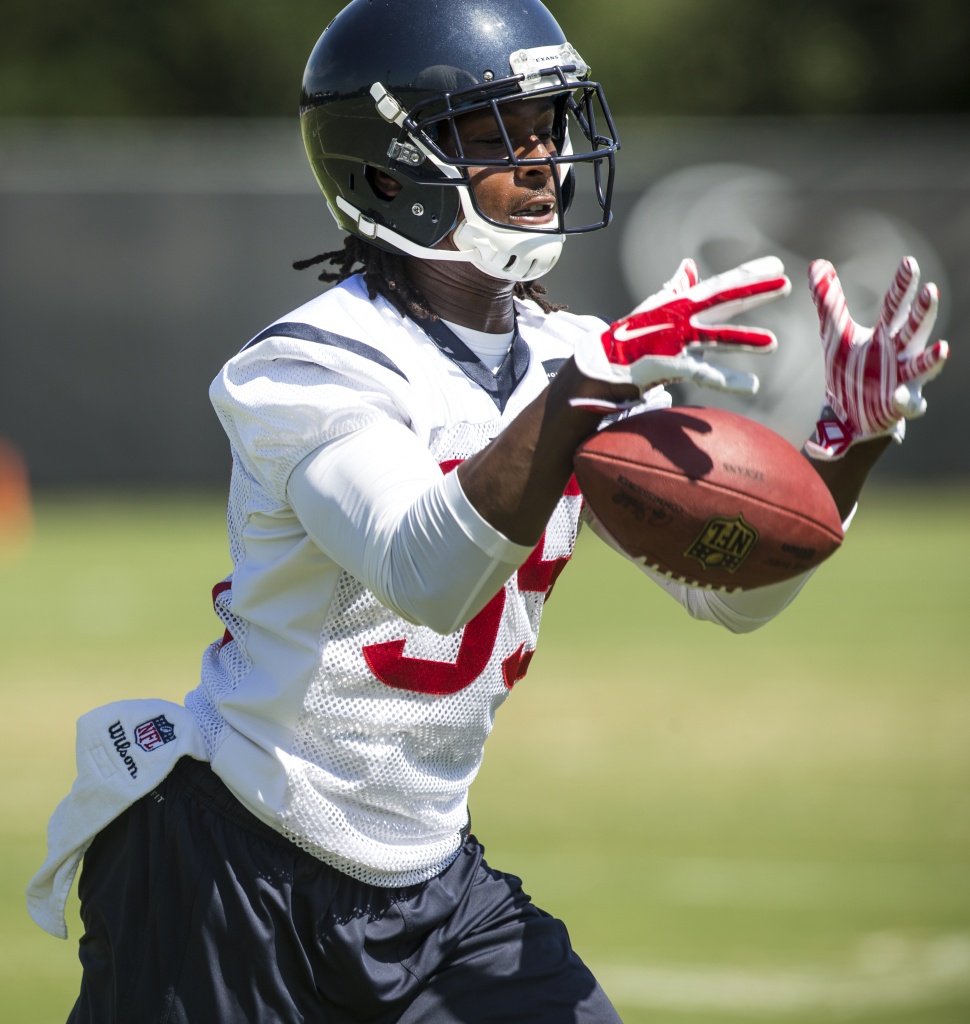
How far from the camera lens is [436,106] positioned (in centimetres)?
263

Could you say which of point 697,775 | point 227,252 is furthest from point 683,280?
point 227,252

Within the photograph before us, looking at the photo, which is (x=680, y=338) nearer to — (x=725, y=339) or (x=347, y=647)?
(x=725, y=339)

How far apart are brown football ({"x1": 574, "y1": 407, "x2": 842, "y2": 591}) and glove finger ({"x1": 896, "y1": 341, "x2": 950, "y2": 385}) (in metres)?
0.27

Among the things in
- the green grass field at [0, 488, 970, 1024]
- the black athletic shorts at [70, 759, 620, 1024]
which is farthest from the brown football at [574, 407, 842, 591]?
the green grass field at [0, 488, 970, 1024]

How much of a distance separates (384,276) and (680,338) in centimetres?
75

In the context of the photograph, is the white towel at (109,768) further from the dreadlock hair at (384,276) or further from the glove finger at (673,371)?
the glove finger at (673,371)

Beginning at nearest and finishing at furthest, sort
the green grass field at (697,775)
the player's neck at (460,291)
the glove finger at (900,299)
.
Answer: the glove finger at (900,299)
the player's neck at (460,291)
the green grass field at (697,775)

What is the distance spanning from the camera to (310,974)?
244cm

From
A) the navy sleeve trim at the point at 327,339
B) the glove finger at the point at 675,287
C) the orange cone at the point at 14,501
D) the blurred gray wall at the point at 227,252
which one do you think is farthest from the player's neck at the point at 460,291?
the blurred gray wall at the point at 227,252

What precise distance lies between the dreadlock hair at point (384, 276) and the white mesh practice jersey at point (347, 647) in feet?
0.19

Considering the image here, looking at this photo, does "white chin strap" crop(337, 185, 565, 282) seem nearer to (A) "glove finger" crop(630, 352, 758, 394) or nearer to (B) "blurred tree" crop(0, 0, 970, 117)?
(A) "glove finger" crop(630, 352, 758, 394)

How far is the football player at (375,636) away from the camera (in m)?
2.39

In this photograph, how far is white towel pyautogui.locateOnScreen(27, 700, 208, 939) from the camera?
2.55m

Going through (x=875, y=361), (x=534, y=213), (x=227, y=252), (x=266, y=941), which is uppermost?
(x=534, y=213)
